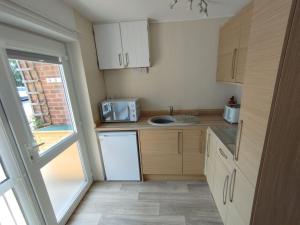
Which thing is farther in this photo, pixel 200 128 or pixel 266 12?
pixel 200 128

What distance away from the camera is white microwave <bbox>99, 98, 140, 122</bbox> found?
2234 millimetres

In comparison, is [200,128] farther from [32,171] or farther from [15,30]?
[15,30]

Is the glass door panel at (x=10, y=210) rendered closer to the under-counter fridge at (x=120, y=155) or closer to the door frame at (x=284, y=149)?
the under-counter fridge at (x=120, y=155)

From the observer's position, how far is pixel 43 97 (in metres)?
1.60

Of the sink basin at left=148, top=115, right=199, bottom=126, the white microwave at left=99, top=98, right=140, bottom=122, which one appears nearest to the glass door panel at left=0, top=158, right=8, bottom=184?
the white microwave at left=99, top=98, right=140, bottom=122

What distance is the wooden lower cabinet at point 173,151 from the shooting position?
2.07 meters

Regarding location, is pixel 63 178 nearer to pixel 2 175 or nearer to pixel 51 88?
pixel 2 175

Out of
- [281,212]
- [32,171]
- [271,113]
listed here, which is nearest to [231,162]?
[281,212]

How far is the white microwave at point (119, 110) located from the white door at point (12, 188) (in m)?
1.17

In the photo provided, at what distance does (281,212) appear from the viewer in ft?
2.78

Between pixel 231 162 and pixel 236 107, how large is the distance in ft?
3.30

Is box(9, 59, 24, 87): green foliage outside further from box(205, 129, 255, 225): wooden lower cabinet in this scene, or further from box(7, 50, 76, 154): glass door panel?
box(205, 129, 255, 225): wooden lower cabinet

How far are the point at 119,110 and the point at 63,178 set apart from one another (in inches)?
43.0

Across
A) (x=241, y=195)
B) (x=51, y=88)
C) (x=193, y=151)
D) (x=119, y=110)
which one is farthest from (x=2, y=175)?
(x=193, y=151)
